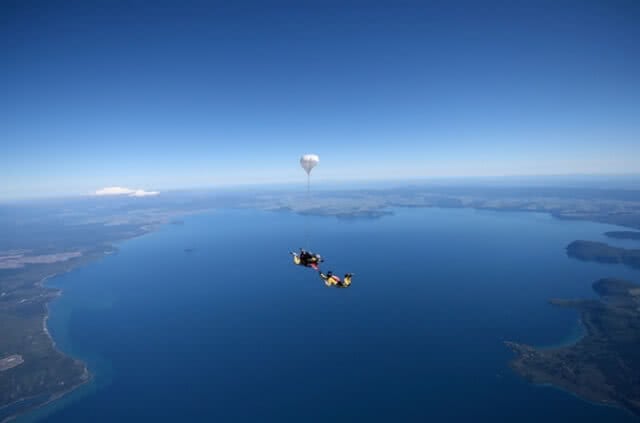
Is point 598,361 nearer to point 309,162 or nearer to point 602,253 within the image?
point 309,162

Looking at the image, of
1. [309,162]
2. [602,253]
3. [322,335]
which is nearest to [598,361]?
[322,335]

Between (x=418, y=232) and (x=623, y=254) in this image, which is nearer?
(x=623, y=254)

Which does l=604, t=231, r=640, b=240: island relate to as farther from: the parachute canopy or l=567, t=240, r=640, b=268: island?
the parachute canopy

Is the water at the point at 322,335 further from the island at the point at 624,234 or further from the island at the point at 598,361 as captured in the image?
the island at the point at 624,234

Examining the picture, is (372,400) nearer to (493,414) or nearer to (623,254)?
(493,414)

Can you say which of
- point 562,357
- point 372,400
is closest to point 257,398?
point 372,400

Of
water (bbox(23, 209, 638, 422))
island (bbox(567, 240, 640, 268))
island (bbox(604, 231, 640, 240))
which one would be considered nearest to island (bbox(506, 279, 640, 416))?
water (bbox(23, 209, 638, 422))

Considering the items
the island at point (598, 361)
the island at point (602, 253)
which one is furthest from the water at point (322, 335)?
the island at point (602, 253)
